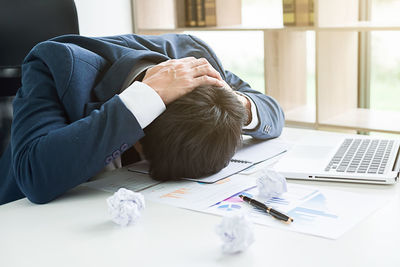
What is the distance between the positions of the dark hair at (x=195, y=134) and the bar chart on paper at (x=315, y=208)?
0.12 meters

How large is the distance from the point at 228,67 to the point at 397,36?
1.13 meters

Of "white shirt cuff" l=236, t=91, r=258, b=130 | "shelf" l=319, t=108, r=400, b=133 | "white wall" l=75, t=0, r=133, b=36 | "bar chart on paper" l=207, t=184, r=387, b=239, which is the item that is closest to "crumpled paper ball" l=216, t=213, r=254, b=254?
"bar chart on paper" l=207, t=184, r=387, b=239

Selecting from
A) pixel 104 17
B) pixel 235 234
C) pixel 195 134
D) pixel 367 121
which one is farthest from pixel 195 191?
pixel 104 17

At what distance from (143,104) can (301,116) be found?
6.01ft

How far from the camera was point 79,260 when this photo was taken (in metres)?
0.88

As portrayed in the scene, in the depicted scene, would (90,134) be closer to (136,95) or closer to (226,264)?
(136,95)

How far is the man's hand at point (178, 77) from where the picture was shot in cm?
121

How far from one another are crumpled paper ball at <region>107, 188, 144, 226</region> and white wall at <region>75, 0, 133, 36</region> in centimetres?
232

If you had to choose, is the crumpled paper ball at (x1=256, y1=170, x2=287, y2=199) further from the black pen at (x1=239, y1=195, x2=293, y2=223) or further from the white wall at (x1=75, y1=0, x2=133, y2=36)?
the white wall at (x1=75, y1=0, x2=133, y2=36)

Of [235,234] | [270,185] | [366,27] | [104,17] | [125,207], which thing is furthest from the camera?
[104,17]

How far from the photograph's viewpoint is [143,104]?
3.88ft

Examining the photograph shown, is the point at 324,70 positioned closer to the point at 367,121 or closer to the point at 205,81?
the point at 367,121

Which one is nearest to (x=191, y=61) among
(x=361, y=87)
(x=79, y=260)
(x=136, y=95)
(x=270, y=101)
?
(x=136, y=95)

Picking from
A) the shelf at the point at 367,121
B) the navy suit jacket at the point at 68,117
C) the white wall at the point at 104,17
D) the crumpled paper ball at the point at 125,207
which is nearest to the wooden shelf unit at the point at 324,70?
the shelf at the point at 367,121
